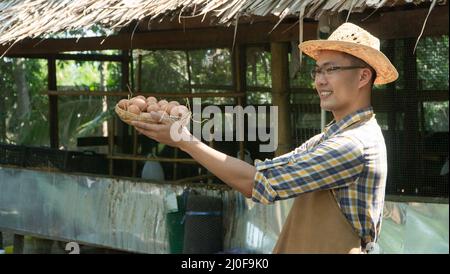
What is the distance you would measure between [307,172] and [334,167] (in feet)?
0.31

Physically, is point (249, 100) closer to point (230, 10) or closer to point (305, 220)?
point (230, 10)

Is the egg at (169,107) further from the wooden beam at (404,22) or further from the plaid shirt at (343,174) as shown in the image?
the wooden beam at (404,22)

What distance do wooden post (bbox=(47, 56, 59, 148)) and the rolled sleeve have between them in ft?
22.3

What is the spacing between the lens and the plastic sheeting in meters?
5.93

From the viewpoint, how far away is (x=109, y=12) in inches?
223

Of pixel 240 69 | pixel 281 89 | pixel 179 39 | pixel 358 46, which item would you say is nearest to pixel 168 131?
pixel 358 46

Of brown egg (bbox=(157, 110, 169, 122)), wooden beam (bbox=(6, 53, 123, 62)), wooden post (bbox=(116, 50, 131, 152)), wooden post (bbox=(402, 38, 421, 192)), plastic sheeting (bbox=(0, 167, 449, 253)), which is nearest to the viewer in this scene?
brown egg (bbox=(157, 110, 169, 122))

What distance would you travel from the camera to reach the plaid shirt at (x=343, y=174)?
8.91 feet

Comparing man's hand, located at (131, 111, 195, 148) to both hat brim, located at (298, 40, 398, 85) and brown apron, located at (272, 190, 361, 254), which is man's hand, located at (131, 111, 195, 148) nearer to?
brown apron, located at (272, 190, 361, 254)

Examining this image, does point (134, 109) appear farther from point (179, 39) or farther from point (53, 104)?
point (53, 104)

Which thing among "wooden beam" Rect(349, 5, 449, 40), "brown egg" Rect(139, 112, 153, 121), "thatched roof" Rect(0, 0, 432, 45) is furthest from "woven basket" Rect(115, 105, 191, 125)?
"wooden beam" Rect(349, 5, 449, 40)

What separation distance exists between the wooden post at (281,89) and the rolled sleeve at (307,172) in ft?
11.5

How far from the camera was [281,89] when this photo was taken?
6297mm
